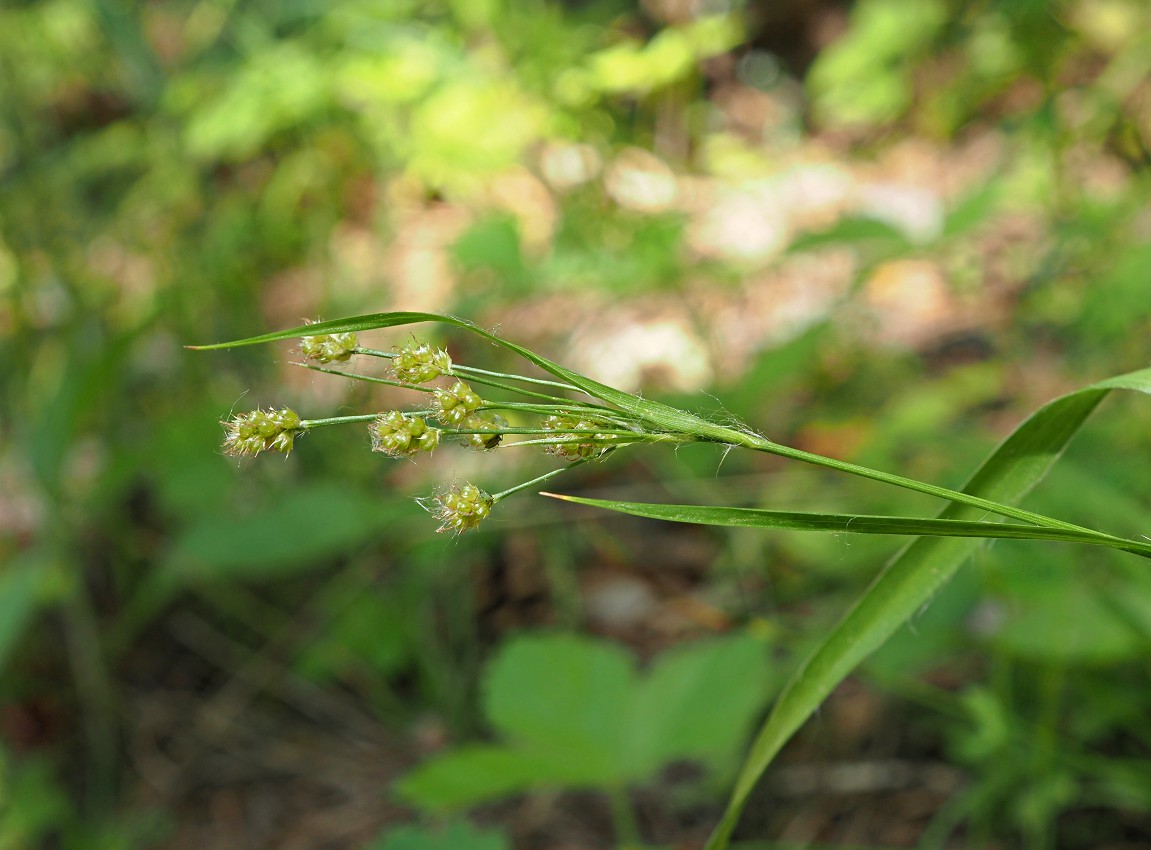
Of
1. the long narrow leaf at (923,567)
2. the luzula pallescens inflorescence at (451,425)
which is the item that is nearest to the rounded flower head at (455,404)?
the luzula pallescens inflorescence at (451,425)

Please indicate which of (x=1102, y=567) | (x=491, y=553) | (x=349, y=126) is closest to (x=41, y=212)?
(x=349, y=126)

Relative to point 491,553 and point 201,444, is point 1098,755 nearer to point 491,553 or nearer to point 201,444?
point 491,553

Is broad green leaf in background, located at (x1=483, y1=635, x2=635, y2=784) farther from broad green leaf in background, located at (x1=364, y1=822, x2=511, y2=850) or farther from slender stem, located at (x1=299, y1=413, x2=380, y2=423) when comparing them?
slender stem, located at (x1=299, y1=413, x2=380, y2=423)

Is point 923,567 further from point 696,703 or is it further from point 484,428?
point 696,703

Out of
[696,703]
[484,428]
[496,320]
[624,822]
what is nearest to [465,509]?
[484,428]

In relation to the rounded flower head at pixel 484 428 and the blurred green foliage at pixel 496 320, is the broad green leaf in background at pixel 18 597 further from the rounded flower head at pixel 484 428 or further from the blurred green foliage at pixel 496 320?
Result: the rounded flower head at pixel 484 428

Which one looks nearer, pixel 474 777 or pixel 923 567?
pixel 923 567
